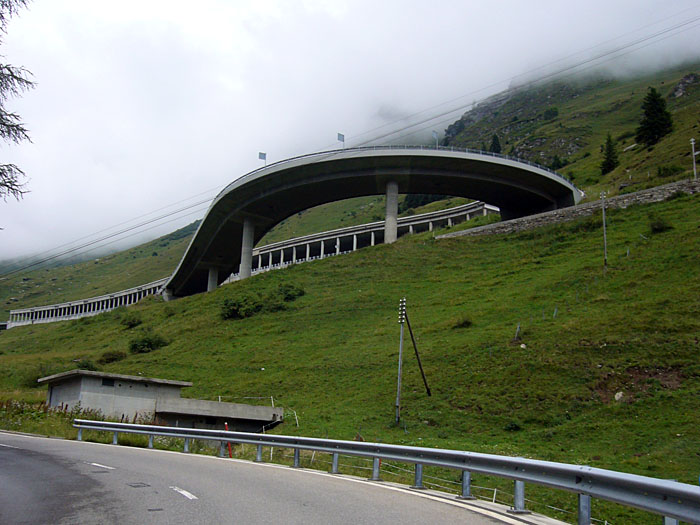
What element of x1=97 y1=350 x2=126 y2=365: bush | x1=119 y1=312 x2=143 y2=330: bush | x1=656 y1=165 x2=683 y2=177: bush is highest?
x1=656 y1=165 x2=683 y2=177: bush

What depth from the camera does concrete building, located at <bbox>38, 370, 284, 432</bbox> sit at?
3075 centimetres

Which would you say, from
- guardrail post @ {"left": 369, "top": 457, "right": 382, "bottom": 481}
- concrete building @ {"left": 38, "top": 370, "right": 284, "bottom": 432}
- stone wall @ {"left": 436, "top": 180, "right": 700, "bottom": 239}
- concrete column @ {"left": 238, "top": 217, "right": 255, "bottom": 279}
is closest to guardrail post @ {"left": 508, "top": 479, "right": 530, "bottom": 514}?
guardrail post @ {"left": 369, "top": 457, "right": 382, "bottom": 481}

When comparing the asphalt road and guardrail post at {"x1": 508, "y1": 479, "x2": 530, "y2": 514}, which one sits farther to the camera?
guardrail post at {"x1": 508, "y1": 479, "x2": 530, "y2": 514}

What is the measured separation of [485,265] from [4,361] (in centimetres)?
5340

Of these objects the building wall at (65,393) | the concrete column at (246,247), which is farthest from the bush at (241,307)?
the building wall at (65,393)

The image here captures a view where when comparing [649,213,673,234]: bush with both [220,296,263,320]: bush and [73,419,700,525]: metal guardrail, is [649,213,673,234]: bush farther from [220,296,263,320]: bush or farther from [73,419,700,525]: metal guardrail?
[73,419,700,525]: metal guardrail

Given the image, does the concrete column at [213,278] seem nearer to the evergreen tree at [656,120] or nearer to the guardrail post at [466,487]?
the evergreen tree at [656,120]

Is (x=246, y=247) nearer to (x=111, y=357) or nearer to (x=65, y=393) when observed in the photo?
(x=111, y=357)

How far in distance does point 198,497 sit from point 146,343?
51.0m

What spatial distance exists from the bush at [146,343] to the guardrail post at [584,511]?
54.1 m

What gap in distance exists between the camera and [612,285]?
4031cm

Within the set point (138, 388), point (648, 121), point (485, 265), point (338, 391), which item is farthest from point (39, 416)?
point (648, 121)

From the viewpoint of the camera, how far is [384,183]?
73875 mm

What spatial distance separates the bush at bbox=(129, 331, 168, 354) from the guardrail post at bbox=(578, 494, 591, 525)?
54.1 metres
